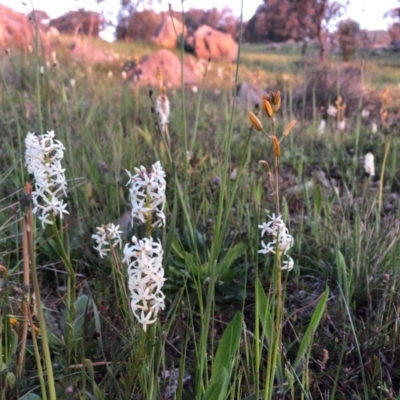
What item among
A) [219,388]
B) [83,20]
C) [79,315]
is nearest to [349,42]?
[83,20]

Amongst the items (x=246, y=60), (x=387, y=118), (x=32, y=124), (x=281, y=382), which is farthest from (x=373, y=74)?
(x=246, y=60)

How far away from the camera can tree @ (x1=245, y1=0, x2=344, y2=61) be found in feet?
37.2

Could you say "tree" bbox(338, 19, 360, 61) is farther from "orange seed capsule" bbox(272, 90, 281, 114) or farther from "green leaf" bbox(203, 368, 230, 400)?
"green leaf" bbox(203, 368, 230, 400)

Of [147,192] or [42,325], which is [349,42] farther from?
[42,325]

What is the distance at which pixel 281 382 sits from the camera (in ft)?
2.61

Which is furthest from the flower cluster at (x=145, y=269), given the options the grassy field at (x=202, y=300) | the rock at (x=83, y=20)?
the rock at (x=83, y=20)

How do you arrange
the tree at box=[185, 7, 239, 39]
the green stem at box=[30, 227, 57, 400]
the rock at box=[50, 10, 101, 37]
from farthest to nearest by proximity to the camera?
the tree at box=[185, 7, 239, 39] → the rock at box=[50, 10, 101, 37] → the green stem at box=[30, 227, 57, 400]

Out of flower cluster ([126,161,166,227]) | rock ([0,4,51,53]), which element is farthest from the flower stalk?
rock ([0,4,51,53])

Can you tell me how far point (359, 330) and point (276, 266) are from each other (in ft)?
1.53

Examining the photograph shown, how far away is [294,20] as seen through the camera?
611 inches

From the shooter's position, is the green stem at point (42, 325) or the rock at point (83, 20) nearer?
the green stem at point (42, 325)

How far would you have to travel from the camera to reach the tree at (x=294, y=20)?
11.3 m

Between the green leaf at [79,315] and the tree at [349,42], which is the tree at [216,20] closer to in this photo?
the tree at [349,42]

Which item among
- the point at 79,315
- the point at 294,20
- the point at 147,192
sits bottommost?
the point at 79,315
